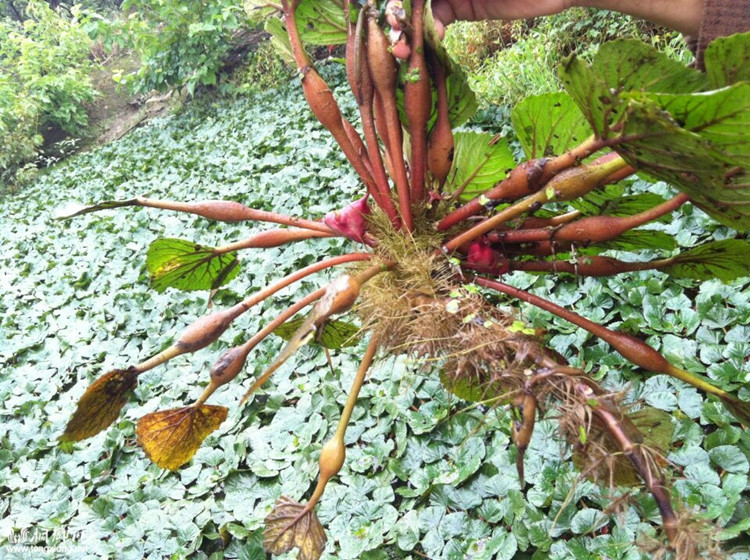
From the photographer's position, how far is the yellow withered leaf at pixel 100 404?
1.84 ft

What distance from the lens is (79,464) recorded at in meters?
1.52

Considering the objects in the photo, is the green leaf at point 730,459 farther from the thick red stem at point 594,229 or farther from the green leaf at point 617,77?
the green leaf at point 617,77

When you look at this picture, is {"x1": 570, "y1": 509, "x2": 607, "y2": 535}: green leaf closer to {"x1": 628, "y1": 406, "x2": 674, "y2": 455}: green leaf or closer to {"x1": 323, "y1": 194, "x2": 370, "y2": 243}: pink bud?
{"x1": 628, "y1": 406, "x2": 674, "y2": 455}: green leaf

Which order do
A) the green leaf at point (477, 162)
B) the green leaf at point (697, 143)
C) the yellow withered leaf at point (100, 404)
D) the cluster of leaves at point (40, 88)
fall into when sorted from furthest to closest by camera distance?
the cluster of leaves at point (40, 88) → the green leaf at point (477, 162) → the yellow withered leaf at point (100, 404) → the green leaf at point (697, 143)

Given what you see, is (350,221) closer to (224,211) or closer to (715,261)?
(224,211)

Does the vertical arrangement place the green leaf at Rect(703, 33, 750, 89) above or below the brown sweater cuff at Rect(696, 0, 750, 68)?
above

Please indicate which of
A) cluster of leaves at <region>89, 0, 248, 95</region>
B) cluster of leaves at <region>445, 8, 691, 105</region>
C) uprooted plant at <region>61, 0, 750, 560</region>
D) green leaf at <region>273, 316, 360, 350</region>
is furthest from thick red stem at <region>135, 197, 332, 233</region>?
cluster of leaves at <region>89, 0, 248, 95</region>

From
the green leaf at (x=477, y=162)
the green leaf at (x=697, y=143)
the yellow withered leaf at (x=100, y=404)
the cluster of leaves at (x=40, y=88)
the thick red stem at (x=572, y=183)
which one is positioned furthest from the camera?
the cluster of leaves at (x=40, y=88)

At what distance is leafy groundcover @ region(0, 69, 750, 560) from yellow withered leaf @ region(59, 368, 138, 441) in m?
0.33

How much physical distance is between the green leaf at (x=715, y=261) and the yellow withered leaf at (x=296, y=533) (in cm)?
51

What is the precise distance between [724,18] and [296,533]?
2.41 ft

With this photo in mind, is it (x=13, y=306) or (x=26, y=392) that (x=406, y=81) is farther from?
(x=13, y=306)

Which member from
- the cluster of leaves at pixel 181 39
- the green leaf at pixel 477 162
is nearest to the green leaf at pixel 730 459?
the green leaf at pixel 477 162

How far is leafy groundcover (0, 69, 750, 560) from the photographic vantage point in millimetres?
885
